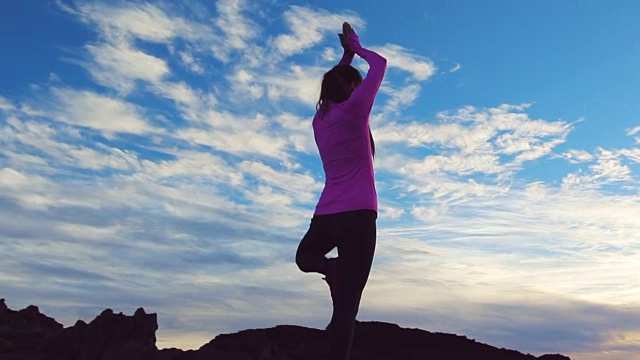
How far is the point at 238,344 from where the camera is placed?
9.73 metres

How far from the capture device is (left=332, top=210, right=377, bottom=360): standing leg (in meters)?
5.05

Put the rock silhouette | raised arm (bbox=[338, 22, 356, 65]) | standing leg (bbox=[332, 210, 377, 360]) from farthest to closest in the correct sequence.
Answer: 1. the rock silhouette
2. raised arm (bbox=[338, 22, 356, 65])
3. standing leg (bbox=[332, 210, 377, 360])

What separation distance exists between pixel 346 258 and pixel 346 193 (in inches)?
17.4

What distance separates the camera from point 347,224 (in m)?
5.06

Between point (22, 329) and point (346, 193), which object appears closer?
point (346, 193)

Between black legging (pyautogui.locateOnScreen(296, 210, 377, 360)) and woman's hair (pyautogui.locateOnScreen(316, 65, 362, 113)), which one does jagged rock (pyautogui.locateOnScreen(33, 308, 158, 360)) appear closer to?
black legging (pyautogui.locateOnScreen(296, 210, 377, 360))

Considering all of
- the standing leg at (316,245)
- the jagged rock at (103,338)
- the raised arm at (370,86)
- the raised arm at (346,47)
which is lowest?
the jagged rock at (103,338)

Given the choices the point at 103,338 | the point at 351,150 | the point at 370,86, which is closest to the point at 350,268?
the point at 351,150

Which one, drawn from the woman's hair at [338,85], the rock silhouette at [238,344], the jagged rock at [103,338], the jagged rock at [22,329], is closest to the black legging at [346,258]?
the woman's hair at [338,85]

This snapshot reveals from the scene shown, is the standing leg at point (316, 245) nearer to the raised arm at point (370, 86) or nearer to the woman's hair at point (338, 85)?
the woman's hair at point (338, 85)

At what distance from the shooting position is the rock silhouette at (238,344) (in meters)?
8.38

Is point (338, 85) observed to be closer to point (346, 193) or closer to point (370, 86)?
point (370, 86)

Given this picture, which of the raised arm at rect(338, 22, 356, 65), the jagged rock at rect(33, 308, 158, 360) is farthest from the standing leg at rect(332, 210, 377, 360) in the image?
the jagged rock at rect(33, 308, 158, 360)

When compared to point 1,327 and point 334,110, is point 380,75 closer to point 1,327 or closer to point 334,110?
point 334,110
